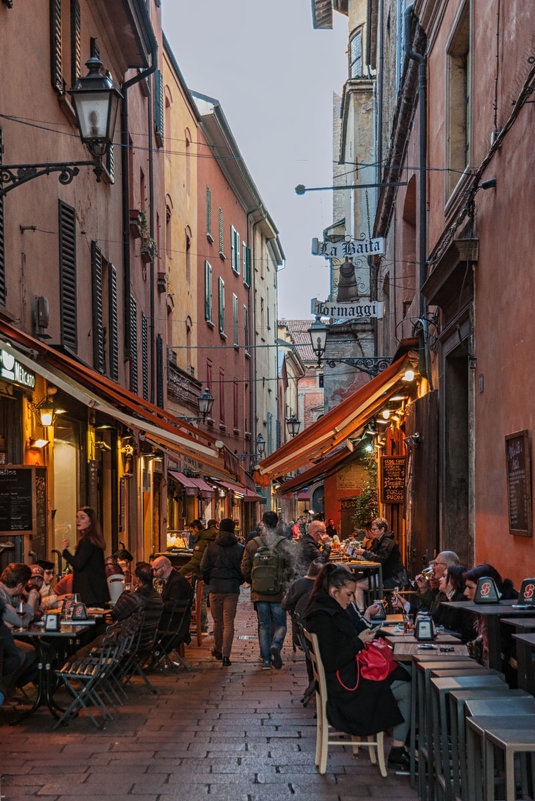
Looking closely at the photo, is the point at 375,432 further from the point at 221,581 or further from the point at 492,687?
the point at 492,687

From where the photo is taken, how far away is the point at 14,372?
34.9 ft

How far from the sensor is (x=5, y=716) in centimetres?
910

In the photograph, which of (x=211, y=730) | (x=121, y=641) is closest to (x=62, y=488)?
(x=121, y=641)

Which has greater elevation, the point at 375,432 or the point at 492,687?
the point at 375,432

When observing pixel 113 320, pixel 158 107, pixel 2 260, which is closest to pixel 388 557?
pixel 113 320

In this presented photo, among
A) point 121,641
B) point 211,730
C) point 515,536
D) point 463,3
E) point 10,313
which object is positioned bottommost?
point 211,730

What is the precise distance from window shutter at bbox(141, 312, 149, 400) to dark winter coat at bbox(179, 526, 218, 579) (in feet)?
18.2

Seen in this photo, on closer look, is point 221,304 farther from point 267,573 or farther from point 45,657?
point 45,657

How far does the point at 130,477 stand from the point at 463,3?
1111cm

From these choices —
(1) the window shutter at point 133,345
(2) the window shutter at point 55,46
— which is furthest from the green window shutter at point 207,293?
(2) the window shutter at point 55,46

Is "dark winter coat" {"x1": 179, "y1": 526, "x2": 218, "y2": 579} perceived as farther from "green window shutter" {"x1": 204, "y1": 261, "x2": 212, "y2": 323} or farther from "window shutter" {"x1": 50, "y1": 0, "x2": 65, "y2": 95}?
"green window shutter" {"x1": 204, "y1": 261, "x2": 212, "y2": 323}

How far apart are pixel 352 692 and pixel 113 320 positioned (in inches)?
442

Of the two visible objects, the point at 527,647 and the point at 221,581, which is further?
A: the point at 221,581

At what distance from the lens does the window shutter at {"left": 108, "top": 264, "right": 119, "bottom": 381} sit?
17.5m
